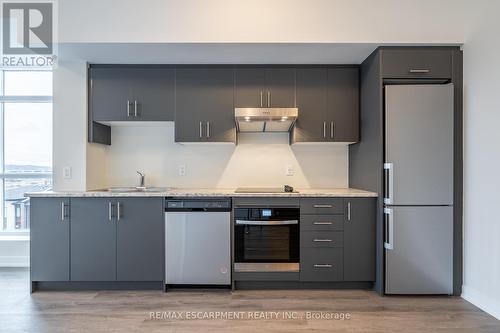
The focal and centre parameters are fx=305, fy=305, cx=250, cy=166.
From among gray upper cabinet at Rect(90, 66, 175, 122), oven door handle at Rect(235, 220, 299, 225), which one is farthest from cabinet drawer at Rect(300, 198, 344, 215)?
gray upper cabinet at Rect(90, 66, 175, 122)

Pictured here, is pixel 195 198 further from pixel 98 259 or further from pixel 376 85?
pixel 376 85

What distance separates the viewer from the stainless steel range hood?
2850 millimetres

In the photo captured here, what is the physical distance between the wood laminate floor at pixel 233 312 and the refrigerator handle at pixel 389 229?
470 mm

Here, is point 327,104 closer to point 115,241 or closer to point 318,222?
point 318,222

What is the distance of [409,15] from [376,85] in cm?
62

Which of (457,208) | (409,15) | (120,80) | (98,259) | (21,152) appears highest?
(409,15)

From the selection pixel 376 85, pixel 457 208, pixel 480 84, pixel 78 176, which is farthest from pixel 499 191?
pixel 78 176

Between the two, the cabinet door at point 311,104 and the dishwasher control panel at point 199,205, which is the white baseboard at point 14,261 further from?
the cabinet door at point 311,104

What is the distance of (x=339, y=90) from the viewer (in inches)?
124

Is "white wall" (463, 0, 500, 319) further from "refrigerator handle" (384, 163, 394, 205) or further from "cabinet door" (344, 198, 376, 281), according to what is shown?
"cabinet door" (344, 198, 376, 281)

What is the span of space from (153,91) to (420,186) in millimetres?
2688

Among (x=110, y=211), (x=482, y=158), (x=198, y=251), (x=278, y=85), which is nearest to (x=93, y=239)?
(x=110, y=211)

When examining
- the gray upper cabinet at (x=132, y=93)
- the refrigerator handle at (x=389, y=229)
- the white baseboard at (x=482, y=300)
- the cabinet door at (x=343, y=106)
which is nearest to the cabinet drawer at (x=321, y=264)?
the refrigerator handle at (x=389, y=229)

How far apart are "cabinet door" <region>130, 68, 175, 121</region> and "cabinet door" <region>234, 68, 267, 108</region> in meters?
0.67
